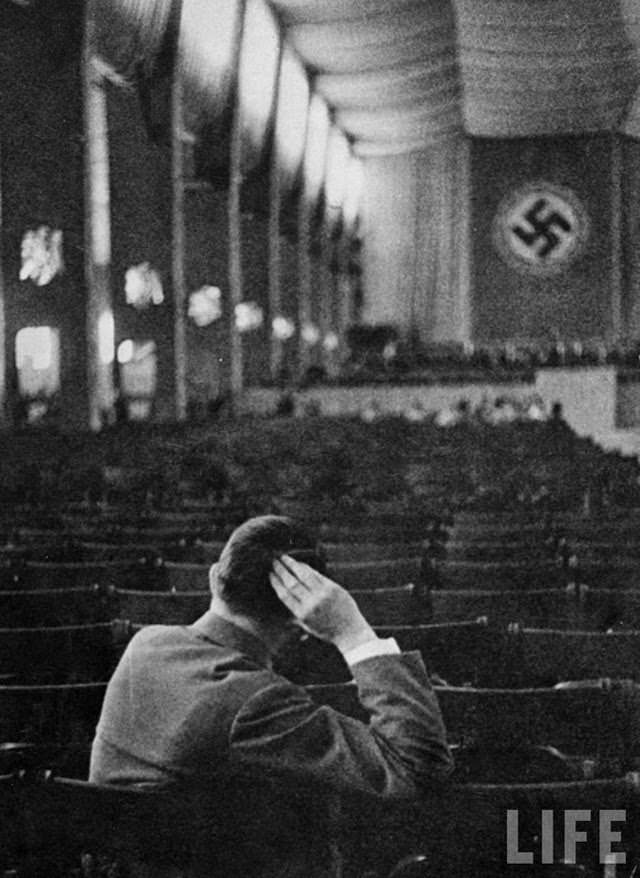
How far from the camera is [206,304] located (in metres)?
26.2

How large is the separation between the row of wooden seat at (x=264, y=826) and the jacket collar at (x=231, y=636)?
25 cm

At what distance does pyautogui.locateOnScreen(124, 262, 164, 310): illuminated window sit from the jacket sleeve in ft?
68.5

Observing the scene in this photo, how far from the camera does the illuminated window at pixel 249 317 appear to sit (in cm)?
2895

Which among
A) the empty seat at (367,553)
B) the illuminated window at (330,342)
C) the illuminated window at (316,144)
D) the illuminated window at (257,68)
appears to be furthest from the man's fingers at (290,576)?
the illuminated window at (330,342)

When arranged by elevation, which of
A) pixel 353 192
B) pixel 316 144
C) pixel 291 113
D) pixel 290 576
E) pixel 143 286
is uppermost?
pixel 291 113

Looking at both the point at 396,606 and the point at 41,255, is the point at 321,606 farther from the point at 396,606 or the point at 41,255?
the point at 41,255

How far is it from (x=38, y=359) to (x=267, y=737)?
56.5ft

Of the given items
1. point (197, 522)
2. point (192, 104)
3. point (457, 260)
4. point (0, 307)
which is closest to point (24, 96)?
point (0, 307)

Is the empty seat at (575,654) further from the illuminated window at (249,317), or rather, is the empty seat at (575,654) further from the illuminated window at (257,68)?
the illuminated window at (249,317)

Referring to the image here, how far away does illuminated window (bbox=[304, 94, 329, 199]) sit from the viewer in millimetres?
34750

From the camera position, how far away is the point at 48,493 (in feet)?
37.8

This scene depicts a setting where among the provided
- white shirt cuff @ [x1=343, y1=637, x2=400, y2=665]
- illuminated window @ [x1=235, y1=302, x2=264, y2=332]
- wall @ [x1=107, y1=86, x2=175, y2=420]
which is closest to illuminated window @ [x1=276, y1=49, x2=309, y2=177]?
illuminated window @ [x1=235, y1=302, x2=264, y2=332]

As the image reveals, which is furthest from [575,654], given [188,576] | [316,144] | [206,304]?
[316,144]

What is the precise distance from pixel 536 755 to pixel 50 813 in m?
1.19
